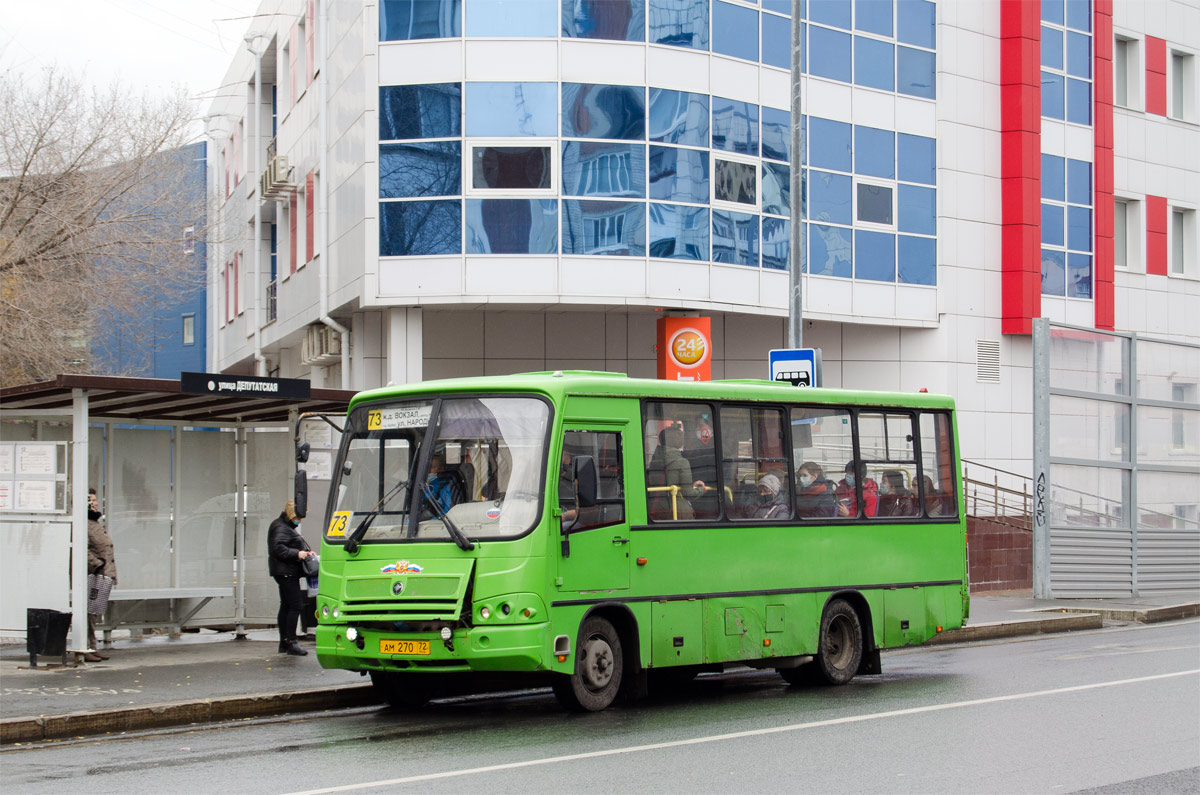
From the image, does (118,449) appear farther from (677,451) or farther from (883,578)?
Result: (883,578)

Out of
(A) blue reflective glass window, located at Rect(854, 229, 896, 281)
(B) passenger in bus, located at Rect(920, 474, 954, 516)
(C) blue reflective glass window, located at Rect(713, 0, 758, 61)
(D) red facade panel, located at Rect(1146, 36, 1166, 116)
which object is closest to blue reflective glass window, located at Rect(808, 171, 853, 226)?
(A) blue reflective glass window, located at Rect(854, 229, 896, 281)

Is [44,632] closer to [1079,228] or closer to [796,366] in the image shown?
[796,366]

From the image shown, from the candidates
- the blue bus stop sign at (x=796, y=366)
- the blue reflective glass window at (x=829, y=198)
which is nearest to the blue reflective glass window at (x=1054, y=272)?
the blue reflective glass window at (x=829, y=198)

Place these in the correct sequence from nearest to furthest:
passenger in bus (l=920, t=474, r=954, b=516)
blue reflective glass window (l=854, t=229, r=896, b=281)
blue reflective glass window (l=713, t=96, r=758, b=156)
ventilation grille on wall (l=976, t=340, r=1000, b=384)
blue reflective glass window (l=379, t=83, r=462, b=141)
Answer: passenger in bus (l=920, t=474, r=954, b=516) < blue reflective glass window (l=379, t=83, r=462, b=141) < blue reflective glass window (l=713, t=96, r=758, b=156) < blue reflective glass window (l=854, t=229, r=896, b=281) < ventilation grille on wall (l=976, t=340, r=1000, b=384)

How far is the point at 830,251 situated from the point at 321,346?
1095cm

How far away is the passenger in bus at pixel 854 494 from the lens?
1420 centimetres

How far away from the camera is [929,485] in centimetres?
1516

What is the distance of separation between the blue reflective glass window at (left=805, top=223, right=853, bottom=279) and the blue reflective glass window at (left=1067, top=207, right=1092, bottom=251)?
24.5ft

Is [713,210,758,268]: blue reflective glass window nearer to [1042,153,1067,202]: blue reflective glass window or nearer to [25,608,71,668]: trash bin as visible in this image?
[1042,153,1067,202]: blue reflective glass window

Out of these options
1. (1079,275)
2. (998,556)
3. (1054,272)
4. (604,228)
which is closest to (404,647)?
(604,228)

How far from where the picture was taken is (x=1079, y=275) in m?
35.8

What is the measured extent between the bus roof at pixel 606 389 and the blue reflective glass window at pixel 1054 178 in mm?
22747

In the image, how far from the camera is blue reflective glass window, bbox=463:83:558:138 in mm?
26953

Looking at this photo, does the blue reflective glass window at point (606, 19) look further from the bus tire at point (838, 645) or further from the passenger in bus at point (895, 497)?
the bus tire at point (838, 645)
